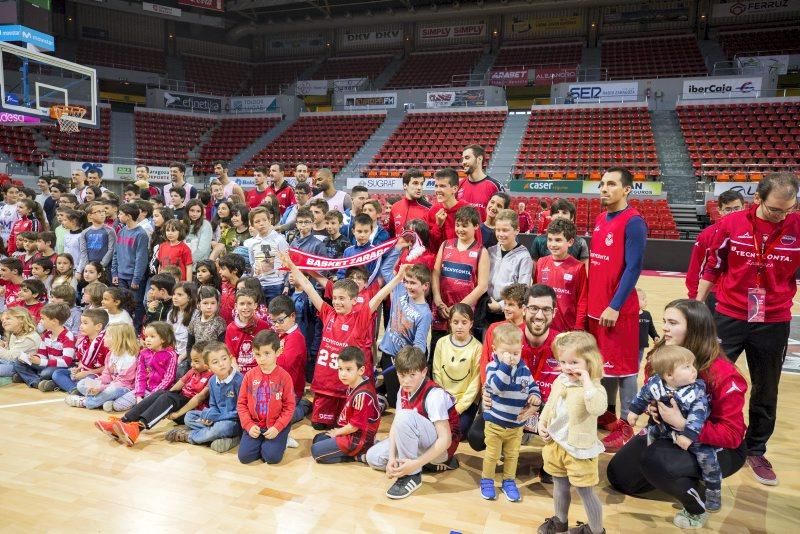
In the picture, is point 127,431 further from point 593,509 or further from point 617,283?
point 617,283

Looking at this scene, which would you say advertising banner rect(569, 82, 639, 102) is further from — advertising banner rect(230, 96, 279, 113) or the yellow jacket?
the yellow jacket

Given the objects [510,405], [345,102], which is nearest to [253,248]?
[510,405]

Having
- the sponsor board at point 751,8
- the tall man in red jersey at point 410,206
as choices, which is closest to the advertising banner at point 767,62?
the sponsor board at point 751,8

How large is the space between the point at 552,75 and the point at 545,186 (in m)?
8.32

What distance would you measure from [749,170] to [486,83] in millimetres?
10814

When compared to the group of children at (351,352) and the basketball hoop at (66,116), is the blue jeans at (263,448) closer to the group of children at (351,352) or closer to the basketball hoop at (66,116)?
the group of children at (351,352)

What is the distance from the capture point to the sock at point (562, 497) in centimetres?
251

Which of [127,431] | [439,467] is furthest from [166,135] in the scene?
[439,467]

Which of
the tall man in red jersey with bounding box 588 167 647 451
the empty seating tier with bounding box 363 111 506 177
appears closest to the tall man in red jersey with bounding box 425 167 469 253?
the tall man in red jersey with bounding box 588 167 647 451

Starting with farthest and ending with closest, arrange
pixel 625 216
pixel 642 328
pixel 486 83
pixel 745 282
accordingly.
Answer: pixel 486 83
pixel 642 328
pixel 625 216
pixel 745 282

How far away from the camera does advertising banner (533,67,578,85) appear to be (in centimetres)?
2011

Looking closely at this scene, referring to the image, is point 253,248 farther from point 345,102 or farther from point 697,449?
point 345,102

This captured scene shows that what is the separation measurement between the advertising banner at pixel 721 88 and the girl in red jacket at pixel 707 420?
56.7 ft

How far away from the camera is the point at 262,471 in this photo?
126 inches
